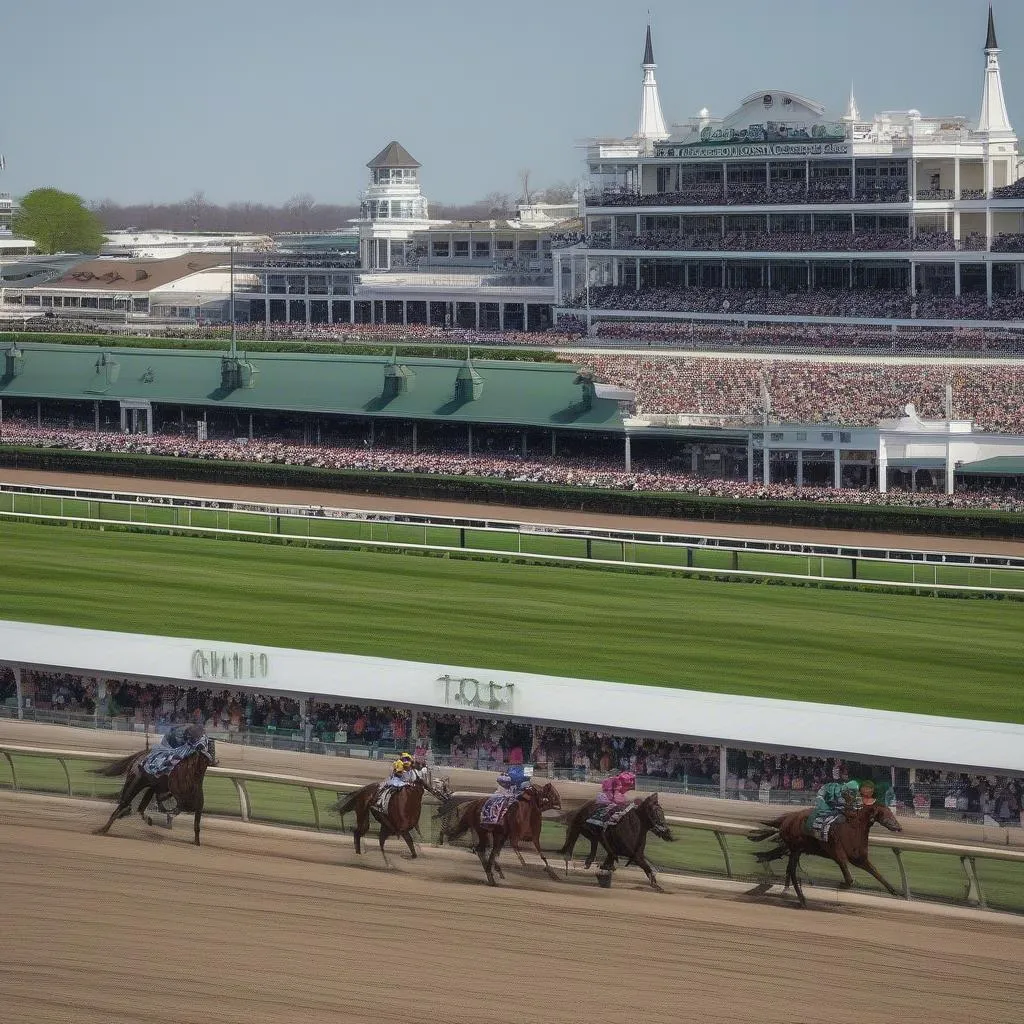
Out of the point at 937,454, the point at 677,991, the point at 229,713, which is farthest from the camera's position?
the point at 937,454

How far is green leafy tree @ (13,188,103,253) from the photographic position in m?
→ 112

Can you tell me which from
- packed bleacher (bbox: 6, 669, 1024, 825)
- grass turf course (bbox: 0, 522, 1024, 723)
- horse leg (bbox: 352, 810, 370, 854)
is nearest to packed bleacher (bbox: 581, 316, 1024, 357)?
grass turf course (bbox: 0, 522, 1024, 723)

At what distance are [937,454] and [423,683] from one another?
23.1 m

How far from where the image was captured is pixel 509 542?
32719 mm

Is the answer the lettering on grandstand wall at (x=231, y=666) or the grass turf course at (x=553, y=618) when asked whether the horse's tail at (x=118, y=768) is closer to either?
the lettering on grandstand wall at (x=231, y=666)

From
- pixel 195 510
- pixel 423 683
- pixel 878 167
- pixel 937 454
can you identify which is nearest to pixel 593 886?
pixel 423 683

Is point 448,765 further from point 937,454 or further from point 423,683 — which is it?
point 937,454

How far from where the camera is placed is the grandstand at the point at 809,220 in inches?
2079

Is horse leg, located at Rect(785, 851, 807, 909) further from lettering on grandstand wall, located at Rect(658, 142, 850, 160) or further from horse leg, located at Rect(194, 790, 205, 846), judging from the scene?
lettering on grandstand wall, located at Rect(658, 142, 850, 160)

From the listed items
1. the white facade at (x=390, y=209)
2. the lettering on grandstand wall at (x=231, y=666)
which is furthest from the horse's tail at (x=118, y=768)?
the white facade at (x=390, y=209)

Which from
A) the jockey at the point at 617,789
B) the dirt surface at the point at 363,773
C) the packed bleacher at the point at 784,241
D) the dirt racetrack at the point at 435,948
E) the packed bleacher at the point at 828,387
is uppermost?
the packed bleacher at the point at 784,241

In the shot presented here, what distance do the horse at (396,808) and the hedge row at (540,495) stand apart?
73.4 ft

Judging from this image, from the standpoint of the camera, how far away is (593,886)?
15.0 m

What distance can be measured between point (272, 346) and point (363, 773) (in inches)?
1743
